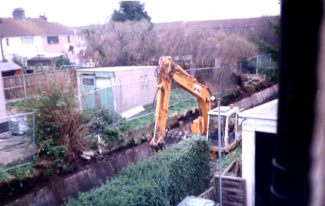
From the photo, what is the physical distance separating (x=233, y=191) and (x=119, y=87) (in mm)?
7518

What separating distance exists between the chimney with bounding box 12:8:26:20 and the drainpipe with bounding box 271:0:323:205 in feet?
132

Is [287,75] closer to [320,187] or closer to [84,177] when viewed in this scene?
[320,187]

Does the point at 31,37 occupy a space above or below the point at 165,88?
A: above

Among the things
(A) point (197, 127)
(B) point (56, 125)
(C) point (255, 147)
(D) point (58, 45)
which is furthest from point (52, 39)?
(C) point (255, 147)

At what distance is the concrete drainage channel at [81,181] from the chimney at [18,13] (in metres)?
31.2

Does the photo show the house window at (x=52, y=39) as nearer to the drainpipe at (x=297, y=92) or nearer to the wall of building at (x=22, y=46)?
the wall of building at (x=22, y=46)

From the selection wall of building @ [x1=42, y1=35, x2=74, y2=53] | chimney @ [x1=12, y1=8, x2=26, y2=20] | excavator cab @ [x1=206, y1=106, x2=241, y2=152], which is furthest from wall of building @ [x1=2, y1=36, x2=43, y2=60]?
excavator cab @ [x1=206, y1=106, x2=241, y2=152]

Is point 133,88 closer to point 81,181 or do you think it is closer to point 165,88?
point 165,88

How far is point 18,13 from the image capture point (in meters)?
37.8

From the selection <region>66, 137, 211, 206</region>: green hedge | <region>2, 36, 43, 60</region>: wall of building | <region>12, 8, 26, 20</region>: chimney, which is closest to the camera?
<region>66, 137, 211, 206</region>: green hedge

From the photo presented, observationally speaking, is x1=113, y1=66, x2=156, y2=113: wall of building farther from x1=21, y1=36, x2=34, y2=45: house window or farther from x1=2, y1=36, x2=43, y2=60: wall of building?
x1=21, y1=36, x2=34, y2=45: house window

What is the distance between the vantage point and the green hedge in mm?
6793

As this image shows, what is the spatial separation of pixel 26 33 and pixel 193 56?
2037 centimetres

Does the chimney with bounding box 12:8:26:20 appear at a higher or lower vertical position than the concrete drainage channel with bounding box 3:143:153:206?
higher
